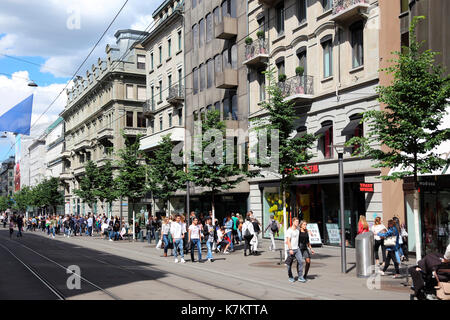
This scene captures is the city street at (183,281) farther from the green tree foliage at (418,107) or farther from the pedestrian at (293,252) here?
the green tree foliage at (418,107)

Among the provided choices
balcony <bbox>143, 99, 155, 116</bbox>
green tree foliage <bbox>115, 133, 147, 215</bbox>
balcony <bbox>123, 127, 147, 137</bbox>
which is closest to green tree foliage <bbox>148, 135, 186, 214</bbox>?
green tree foliage <bbox>115, 133, 147, 215</bbox>

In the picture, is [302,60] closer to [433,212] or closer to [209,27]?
[433,212]

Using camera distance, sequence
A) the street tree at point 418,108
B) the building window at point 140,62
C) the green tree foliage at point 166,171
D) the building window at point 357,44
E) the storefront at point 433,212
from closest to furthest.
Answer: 1. the street tree at point 418,108
2. the storefront at point 433,212
3. the building window at point 357,44
4. the green tree foliage at point 166,171
5. the building window at point 140,62

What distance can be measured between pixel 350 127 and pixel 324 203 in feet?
14.5

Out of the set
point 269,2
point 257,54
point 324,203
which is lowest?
point 324,203

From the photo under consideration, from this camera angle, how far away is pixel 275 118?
61.0 ft

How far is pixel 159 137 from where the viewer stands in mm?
42094

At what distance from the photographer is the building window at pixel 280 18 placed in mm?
28734

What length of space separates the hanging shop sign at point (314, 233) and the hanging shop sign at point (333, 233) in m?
0.62

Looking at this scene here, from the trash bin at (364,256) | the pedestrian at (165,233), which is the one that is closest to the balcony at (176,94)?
the pedestrian at (165,233)

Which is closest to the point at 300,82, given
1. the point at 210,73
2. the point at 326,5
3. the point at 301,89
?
the point at 301,89

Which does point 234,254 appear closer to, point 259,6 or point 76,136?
point 259,6

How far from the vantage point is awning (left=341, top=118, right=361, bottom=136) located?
22.4 meters

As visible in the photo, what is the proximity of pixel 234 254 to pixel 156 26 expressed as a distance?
1185 inches
